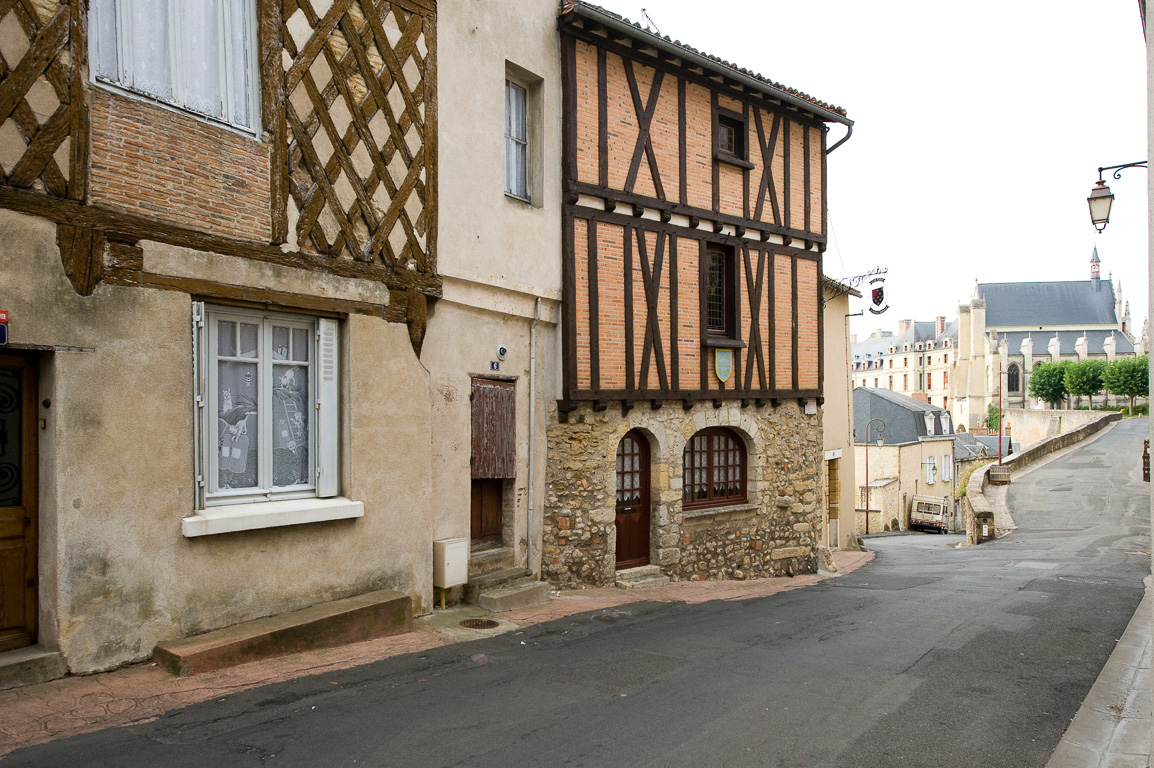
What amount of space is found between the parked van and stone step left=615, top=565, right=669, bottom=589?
3006 centimetres

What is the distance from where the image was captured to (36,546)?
205 inches

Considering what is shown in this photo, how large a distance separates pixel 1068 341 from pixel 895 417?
58.2m

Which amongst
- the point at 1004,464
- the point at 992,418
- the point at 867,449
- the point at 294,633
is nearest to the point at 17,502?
the point at 294,633

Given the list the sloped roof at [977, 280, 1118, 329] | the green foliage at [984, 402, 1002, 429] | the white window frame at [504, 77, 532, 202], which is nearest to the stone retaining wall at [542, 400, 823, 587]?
the white window frame at [504, 77, 532, 202]

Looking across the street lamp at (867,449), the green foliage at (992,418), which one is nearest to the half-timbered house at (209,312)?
the street lamp at (867,449)

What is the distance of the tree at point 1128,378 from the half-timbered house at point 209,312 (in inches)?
2711

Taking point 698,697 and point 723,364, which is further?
point 723,364

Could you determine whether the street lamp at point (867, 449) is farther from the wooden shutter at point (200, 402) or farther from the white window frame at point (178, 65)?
the white window frame at point (178, 65)

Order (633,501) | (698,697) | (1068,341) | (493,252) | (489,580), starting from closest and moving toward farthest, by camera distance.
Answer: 1. (698,697)
2. (489,580)
3. (493,252)
4. (633,501)
5. (1068,341)

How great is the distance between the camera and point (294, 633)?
6.02 meters

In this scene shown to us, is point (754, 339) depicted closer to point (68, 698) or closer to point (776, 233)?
point (776, 233)

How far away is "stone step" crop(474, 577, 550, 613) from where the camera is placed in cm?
809

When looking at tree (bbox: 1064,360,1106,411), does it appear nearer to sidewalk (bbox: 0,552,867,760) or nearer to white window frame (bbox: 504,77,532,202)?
white window frame (bbox: 504,77,532,202)

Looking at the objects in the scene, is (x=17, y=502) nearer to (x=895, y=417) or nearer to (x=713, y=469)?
(x=713, y=469)
